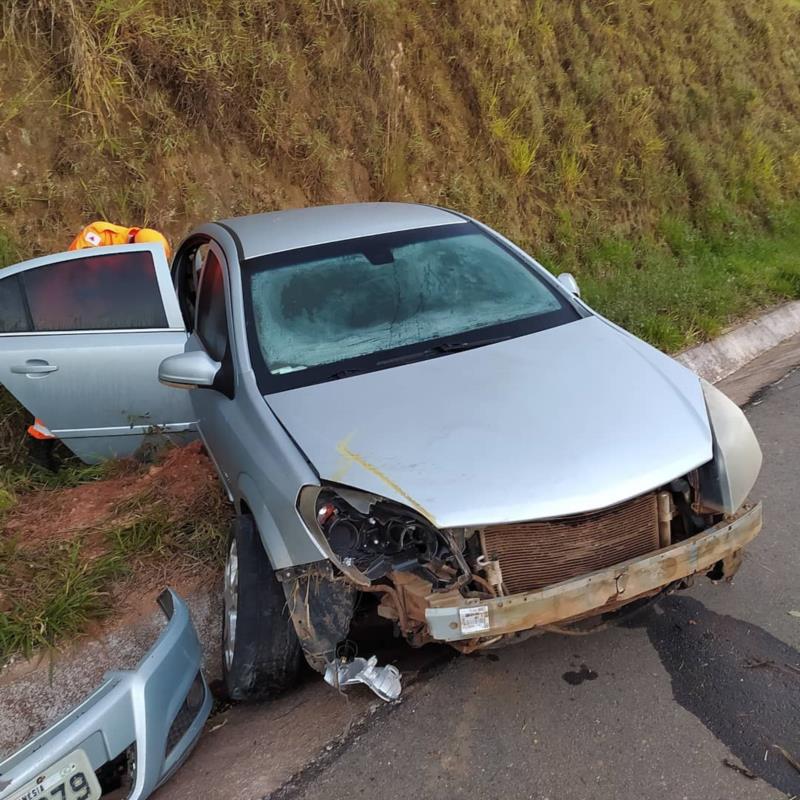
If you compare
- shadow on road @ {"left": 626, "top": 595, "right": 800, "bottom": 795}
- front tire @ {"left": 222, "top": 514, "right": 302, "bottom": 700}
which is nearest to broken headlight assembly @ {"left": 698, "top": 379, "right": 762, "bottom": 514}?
shadow on road @ {"left": 626, "top": 595, "right": 800, "bottom": 795}

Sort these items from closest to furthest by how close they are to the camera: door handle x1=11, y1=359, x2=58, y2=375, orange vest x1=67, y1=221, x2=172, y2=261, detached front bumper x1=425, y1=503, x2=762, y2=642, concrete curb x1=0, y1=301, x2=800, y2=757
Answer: detached front bumper x1=425, y1=503, x2=762, y2=642 < concrete curb x1=0, y1=301, x2=800, y2=757 < door handle x1=11, y1=359, x2=58, y2=375 < orange vest x1=67, y1=221, x2=172, y2=261

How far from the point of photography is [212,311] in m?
4.00

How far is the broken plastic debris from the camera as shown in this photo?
8.55ft

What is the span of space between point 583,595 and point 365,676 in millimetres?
787

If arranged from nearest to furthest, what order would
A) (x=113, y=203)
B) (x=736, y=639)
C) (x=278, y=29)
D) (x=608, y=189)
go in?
(x=736, y=639) → (x=113, y=203) → (x=278, y=29) → (x=608, y=189)

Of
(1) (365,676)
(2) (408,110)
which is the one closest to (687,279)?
(2) (408,110)

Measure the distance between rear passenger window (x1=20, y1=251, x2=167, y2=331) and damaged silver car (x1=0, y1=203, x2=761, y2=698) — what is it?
28.1 inches

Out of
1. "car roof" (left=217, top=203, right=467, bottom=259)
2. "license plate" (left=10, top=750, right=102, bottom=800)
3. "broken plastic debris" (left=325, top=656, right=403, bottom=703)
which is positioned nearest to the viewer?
"license plate" (left=10, top=750, right=102, bottom=800)

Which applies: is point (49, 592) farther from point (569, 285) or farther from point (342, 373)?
point (569, 285)

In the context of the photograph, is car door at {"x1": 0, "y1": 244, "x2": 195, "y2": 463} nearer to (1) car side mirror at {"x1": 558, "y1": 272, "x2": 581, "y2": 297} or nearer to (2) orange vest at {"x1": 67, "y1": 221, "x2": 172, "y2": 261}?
(2) orange vest at {"x1": 67, "y1": 221, "x2": 172, "y2": 261}

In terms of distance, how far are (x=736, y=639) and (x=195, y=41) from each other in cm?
644

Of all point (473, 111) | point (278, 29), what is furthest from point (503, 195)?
point (278, 29)

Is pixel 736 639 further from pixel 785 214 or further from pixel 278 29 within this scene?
pixel 785 214

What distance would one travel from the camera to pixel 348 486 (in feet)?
8.36
